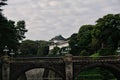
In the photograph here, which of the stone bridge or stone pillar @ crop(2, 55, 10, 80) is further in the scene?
the stone bridge

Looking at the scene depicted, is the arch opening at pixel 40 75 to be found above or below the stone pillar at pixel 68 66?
below

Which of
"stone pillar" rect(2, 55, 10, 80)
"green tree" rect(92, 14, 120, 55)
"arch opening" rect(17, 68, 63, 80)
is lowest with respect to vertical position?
"arch opening" rect(17, 68, 63, 80)

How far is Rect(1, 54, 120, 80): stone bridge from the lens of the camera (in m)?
79.2

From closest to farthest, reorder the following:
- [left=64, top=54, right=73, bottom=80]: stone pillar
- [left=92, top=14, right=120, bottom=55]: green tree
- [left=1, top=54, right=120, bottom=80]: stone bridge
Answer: [left=1, top=54, right=120, bottom=80]: stone bridge
[left=64, top=54, right=73, bottom=80]: stone pillar
[left=92, top=14, right=120, bottom=55]: green tree

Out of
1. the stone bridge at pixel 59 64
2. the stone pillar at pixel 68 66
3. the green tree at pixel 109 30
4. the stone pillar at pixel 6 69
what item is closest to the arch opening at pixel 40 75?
the green tree at pixel 109 30

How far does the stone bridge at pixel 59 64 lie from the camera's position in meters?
79.2

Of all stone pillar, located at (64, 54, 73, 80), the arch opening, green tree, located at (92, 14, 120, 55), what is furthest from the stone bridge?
green tree, located at (92, 14, 120, 55)

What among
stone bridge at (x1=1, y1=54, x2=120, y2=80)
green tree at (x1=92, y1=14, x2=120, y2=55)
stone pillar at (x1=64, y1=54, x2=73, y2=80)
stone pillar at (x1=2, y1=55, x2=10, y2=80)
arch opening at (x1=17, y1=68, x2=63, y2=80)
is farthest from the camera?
green tree at (x1=92, y1=14, x2=120, y2=55)

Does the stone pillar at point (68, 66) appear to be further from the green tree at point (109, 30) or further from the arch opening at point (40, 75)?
the green tree at point (109, 30)

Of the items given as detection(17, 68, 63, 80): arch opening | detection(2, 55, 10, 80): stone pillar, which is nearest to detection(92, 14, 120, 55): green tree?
detection(17, 68, 63, 80): arch opening

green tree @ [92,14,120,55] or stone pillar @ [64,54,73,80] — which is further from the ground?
green tree @ [92,14,120,55]

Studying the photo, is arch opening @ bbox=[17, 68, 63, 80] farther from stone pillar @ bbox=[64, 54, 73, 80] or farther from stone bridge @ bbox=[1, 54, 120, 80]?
stone pillar @ bbox=[64, 54, 73, 80]

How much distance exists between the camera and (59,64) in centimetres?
8006

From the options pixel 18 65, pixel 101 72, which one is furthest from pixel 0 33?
pixel 101 72
